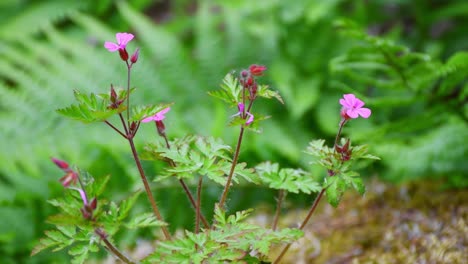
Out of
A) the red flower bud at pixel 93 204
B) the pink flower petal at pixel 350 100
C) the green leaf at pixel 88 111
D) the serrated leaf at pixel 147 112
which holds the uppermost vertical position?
the pink flower petal at pixel 350 100

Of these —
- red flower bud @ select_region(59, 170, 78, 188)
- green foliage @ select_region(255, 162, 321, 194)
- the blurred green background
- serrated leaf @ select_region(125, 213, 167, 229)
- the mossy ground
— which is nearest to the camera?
red flower bud @ select_region(59, 170, 78, 188)

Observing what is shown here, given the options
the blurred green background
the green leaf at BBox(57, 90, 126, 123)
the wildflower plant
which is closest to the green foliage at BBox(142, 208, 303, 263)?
the wildflower plant

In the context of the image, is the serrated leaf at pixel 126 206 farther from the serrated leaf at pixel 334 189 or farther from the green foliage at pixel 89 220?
the serrated leaf at pixel 334 189

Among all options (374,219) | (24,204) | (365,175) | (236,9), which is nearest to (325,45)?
(236,9)

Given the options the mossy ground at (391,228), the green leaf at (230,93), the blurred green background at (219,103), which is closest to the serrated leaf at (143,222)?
the green leaf at (230,93)

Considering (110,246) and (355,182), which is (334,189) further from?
(110,246)

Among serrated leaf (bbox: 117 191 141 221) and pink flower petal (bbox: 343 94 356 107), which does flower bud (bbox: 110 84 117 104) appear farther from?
pink flower petal (bbox: 343 94 356 107)
